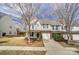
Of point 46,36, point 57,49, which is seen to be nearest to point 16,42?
point 46,36

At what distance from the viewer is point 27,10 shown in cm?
187

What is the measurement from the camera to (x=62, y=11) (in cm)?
186

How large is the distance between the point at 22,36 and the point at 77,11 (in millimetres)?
680

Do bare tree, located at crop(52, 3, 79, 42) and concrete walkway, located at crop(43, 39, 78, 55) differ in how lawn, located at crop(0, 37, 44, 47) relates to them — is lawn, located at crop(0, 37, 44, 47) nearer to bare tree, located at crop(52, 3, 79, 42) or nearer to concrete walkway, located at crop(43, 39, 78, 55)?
concrete walkway, located at crop(43, 39, 78, 55)

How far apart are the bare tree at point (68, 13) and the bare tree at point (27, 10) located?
0.24m

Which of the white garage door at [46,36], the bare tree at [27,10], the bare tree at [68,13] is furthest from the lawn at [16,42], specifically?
the bare tree at [68,13]

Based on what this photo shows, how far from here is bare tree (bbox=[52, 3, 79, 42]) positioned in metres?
1.85

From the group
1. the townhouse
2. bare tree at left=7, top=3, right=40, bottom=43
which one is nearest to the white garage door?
the townhouse

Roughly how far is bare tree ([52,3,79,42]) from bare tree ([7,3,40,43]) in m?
0.24

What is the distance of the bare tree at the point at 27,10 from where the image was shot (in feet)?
6.10

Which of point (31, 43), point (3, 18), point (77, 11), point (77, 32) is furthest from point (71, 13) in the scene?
point (3, 18)

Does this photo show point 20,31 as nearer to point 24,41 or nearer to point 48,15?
point 24,41

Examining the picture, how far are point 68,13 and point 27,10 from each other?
1.53 ft

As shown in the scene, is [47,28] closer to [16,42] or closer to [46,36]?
[46,36]
